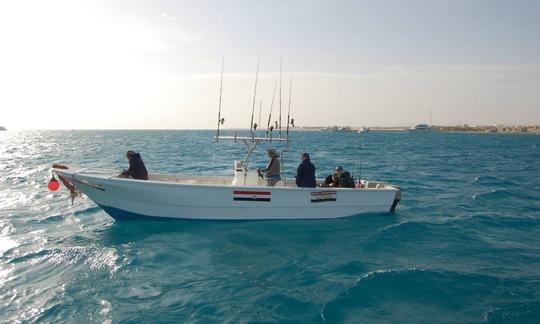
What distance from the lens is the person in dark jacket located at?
38.4ft

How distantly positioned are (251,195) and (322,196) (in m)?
2.12

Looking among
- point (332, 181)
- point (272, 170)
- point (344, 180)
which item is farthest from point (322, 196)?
point (272, 170)

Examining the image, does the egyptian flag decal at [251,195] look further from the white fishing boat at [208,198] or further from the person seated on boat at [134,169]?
the person seated on boat at [134,169]

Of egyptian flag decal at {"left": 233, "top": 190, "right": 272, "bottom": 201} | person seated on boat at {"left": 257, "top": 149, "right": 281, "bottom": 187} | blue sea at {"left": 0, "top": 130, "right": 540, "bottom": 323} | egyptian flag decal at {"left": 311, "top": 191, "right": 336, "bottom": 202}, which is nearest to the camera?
blue sea at {"left": 0, "top": 130, "right": 540, "bottom": 323}

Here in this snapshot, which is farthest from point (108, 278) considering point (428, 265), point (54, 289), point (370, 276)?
point (428, 265)

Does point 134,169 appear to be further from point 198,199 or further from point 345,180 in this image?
point 345,180

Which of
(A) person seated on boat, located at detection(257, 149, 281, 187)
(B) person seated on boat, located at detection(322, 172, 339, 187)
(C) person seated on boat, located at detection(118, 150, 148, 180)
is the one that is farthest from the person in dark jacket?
(C) person seated on boat, located at detection(118, 150, 148, 180)

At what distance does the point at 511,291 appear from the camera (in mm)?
7438

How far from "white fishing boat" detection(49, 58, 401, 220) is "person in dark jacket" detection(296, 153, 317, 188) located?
0.20 metres

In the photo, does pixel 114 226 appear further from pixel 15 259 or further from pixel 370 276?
pixel 370 276

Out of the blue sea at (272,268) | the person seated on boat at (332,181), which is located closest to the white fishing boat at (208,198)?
the blue sea at (272,268)

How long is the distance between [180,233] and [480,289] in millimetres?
7092

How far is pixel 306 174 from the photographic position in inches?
463

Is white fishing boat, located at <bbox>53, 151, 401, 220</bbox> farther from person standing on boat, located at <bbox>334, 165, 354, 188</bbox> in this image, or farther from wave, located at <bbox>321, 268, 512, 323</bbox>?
wave, located at <bbox>321, 268, 512, 323</bbox>
